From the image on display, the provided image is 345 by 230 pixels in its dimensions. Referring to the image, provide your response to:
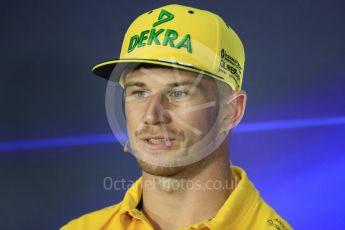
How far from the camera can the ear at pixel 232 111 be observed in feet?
4.59

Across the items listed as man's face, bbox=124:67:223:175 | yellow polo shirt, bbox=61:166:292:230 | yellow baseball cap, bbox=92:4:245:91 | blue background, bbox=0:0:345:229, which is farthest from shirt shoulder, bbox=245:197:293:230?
blue background, bbox=0:0:345:229

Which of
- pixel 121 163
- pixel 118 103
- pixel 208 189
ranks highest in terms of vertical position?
pixel 118 103

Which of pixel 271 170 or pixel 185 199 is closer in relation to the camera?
pixel 185 199

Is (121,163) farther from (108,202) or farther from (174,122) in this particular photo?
(174,122)

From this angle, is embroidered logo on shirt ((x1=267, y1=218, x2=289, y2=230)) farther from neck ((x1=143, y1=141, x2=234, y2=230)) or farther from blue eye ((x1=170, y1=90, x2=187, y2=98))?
blue eye ((x1=170, y1=90, x2=187, y2=98))

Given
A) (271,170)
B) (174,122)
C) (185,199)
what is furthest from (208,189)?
(271,170)

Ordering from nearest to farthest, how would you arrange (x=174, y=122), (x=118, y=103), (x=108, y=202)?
(x=174, y=122)
(x=118, y=103)
(x=108, y=202)

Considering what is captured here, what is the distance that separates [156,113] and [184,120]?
7cm

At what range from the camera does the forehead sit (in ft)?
4.32

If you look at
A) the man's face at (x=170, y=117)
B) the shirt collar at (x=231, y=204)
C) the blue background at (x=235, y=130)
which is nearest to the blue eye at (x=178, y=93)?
the man's face at (x=170, y=117)

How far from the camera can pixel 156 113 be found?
4.20ft

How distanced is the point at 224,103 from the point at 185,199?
0.27 metres

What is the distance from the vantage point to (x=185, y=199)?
1.36m

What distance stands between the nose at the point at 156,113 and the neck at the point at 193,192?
0.14 m
